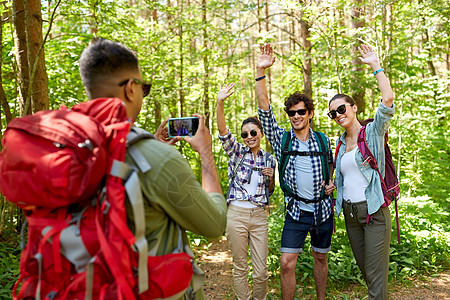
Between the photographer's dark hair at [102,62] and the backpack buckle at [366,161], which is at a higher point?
the photographer's dark hair at [102,62]

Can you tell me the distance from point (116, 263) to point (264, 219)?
9.82ft

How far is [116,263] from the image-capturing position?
1.24 m

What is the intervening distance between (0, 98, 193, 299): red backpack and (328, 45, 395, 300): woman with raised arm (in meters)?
2.63

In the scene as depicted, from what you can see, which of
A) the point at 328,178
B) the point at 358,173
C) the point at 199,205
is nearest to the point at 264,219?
the point at 328,178

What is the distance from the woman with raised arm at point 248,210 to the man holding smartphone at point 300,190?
26cm

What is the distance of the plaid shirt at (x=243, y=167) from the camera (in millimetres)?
4027

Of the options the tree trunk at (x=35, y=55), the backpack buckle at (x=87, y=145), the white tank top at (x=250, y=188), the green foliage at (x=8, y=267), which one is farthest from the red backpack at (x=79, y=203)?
the tree trunk at (x=35, y=55)

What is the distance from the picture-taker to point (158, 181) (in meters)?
1.37

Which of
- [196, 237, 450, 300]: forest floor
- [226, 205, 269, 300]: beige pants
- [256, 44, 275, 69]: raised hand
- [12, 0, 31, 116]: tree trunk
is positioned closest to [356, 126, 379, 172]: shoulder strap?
[256, 44, 275, 69]: raised hand

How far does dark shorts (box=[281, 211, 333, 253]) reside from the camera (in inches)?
148

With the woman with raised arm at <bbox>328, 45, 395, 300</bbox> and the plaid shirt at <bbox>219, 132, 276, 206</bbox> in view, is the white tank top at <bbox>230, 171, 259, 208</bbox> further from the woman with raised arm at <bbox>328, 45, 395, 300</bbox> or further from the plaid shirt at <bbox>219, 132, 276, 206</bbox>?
the woman with raised arm at <bbox>328, 45, 395, 300</bbox>

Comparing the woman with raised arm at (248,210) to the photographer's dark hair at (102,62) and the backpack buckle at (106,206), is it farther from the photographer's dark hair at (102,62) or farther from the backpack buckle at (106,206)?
the backpack buckle at (106,206)

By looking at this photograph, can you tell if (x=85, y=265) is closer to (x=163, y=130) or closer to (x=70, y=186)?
(x=70, y=186)

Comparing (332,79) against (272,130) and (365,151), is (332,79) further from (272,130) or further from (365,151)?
(365,151)
